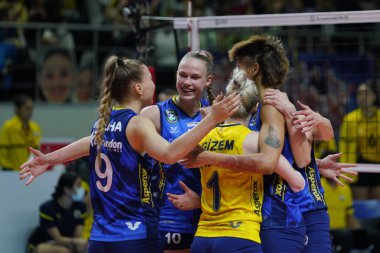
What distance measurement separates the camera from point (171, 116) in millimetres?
5898

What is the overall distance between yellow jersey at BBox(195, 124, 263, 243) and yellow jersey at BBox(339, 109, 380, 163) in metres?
3.26

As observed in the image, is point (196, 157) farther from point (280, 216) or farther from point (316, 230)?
point (316, 230)

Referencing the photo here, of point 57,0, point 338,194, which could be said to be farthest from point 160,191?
point 57,0

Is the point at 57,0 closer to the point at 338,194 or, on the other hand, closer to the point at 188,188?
the point at 338,194

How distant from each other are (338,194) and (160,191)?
216 inches

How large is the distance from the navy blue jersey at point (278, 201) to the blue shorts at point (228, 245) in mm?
298

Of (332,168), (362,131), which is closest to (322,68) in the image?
(362,131)

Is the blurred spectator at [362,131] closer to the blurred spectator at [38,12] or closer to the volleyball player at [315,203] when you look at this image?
the volleyball player at [315,203]

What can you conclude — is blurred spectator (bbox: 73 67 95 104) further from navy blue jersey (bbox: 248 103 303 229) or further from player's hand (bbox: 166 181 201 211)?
navy blue jersey (bbox: 248 103 303 229)

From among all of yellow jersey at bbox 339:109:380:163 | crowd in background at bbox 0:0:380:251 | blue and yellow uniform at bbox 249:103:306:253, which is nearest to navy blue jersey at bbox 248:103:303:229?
blue and yellow uniform at bbox 249:103:306:253

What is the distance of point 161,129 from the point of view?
5.87m

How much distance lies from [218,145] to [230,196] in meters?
0.34

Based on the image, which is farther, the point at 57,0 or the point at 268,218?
the point at 57,0

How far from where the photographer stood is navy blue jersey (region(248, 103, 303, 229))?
5.28m
